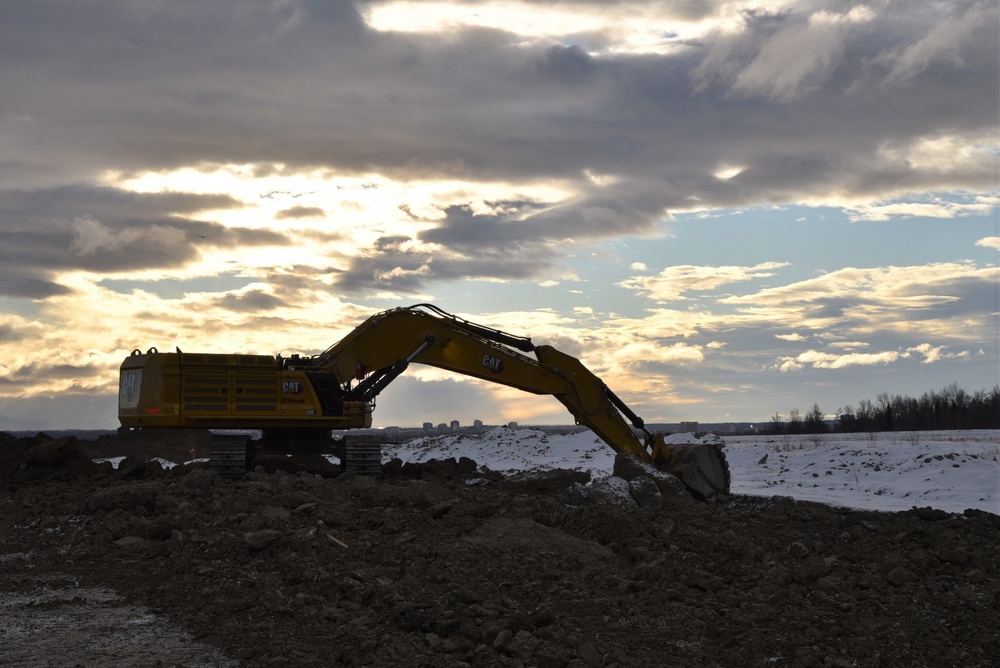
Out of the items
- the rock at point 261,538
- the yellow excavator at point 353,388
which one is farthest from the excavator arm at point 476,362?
the rock at point 261,538

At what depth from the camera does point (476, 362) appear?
2062 centimetres

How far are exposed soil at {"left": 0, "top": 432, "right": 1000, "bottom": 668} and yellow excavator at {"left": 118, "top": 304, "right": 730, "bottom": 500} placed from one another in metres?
1.78

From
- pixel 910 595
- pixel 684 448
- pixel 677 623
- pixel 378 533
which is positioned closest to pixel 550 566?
pixel 677 623

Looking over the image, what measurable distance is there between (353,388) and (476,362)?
8.72ft

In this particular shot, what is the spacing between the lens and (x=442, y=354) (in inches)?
816

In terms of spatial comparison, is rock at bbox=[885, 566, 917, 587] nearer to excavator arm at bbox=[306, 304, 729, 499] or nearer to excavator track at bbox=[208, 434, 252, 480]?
excavator arm at bbox=[306, 304, 729, 499]

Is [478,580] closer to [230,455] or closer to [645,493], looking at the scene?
[645,493]

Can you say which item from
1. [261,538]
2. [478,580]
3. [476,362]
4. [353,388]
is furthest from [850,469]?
[261,538]

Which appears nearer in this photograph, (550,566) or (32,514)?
(550,566)

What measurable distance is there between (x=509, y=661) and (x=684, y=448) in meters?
12.1

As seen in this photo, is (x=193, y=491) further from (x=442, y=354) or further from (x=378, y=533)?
(x=442, y=354)

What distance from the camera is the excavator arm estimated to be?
20.6 m

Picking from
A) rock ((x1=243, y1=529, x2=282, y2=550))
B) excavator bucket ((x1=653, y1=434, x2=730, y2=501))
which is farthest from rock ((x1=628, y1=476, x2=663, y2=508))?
rock ((x1=243, y1=529, x2=282, y2=550))

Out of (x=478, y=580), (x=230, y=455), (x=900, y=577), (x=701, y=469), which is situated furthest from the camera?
(x=230, y=455)
